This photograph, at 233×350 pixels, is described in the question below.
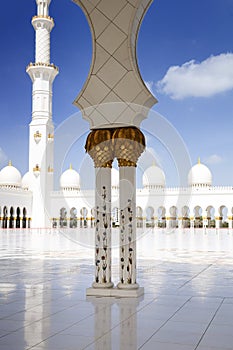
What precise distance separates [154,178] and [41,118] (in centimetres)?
866

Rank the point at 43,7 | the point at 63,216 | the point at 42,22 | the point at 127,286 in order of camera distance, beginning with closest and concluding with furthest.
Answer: the point at 127,286
the point at 42,22
the point at 43,7
the point at 63,216

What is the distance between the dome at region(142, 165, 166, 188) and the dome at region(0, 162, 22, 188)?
29.3 feet

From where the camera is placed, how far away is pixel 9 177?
29.9 metres

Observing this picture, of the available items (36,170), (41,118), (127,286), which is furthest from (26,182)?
(127,286)

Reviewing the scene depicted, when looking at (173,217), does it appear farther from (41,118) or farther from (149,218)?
(41,118)

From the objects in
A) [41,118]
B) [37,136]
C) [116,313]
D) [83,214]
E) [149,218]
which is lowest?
[116,313]

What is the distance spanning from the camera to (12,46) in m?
16.3

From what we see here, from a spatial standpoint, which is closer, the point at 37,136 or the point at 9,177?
the point at 37,136

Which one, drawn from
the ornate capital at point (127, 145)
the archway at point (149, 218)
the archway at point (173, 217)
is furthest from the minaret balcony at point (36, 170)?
the ornate capital at point (127, 145)

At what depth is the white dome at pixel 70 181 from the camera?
31.4 metres

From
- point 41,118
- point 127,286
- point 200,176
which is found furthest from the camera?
point 200,176

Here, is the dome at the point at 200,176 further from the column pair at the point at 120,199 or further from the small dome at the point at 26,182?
the column pair at the point at 120,199

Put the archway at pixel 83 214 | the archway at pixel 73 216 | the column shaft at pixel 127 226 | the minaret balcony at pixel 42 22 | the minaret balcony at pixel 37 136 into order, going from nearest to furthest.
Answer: the column shaft at pixel 127 226
the minaret balcony at pixel 42 22
the minaret balcony at pixel 37 136
the archway at pixel 83 214
the archway at pixel 73 216

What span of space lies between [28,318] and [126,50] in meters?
2.42
